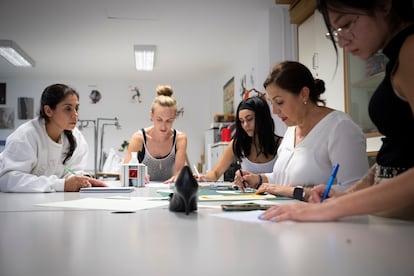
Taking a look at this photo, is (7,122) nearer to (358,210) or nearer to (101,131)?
(101,131)

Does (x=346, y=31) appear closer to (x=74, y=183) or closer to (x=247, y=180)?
(x=247, y=180)

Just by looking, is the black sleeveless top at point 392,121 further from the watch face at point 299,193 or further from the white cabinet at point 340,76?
the white cabinet at point 340,76

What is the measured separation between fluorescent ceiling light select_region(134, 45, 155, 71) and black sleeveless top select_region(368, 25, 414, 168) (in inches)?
170

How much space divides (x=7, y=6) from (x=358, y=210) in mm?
3966

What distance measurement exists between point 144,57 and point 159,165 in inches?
112

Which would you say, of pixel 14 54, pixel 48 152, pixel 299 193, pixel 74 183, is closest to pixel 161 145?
pixel 48 152

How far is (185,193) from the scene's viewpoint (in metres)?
0.95

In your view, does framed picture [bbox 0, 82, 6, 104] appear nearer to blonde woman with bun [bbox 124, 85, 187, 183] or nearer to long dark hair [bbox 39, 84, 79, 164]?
blonde woman with bun [bbox 124, 85, 187, 183]

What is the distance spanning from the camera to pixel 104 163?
683 centimetres

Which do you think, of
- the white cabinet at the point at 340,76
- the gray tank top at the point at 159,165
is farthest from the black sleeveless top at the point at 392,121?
the gray tank top at the point at 159,165

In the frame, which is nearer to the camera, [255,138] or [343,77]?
[255,138]

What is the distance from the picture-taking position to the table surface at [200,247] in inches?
18.4

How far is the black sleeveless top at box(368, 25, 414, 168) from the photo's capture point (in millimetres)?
847

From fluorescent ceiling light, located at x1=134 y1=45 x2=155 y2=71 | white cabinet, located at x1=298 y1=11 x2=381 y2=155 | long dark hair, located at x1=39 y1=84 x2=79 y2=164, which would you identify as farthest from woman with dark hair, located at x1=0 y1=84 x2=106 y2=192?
fluorescent ceiling light, located at x1=134 y1=45 x2=155 y2=71
